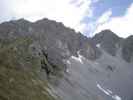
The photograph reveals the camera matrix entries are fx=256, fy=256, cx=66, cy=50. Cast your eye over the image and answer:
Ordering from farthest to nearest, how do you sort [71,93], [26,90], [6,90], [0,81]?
1. [71,93]
2. [26,90]
3. [0,81]
4. [6,90]

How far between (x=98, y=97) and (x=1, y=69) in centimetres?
14840

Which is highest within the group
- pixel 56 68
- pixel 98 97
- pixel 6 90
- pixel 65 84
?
pixel 6 90

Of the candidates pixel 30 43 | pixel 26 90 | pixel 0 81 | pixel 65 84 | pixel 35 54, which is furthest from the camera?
pixel 65 84

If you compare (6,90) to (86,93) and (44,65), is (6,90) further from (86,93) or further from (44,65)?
(86,93)

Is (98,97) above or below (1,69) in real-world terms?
below

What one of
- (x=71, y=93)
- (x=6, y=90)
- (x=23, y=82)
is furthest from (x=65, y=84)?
(x=6, y=90)

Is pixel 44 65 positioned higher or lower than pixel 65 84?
higher

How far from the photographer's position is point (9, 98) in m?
39.5

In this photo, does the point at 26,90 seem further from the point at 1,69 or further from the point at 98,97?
the point at 98,97

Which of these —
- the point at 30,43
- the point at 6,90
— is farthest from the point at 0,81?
the point at 30,43

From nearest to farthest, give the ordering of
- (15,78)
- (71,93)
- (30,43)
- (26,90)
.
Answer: (26,90) < (15,78) < (30,43) < (71,93)

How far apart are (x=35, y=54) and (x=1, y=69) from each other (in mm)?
73793

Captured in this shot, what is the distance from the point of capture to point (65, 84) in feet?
586

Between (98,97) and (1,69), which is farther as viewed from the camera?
(98,97)
